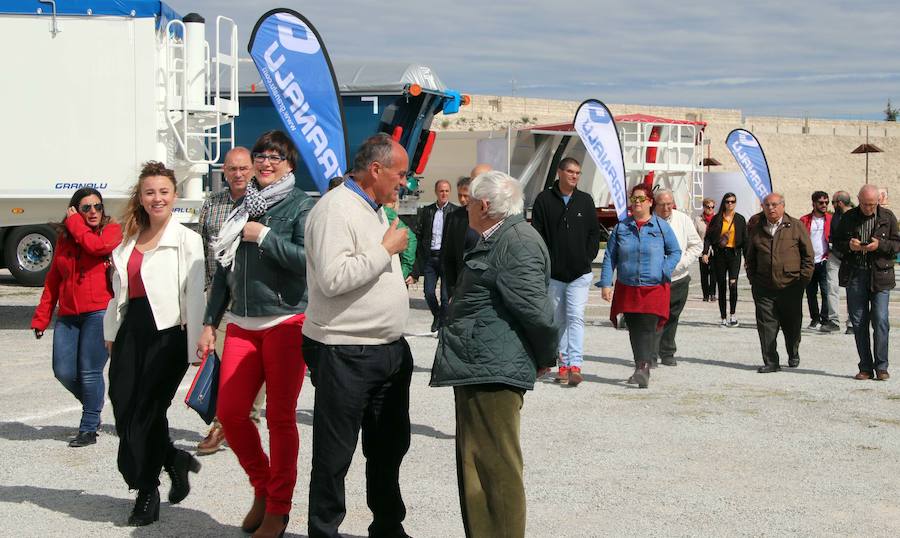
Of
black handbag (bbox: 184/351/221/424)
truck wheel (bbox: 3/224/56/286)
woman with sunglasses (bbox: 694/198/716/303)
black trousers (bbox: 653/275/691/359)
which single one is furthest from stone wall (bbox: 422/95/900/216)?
black handbag (bbox: 184/351/221/424)

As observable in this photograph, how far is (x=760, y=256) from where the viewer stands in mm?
11016

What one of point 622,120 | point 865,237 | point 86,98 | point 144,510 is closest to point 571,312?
point 865,237

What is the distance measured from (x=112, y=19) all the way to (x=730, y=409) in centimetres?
795

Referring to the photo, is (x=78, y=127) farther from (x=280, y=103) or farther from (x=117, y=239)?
(x=117, y=239)

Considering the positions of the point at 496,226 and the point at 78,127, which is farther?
the point at 78,127

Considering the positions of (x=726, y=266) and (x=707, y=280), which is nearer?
(x=726, y=266)

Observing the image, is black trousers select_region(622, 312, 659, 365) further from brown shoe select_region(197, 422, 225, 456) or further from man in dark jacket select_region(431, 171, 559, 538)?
man in dark jacket select_region(431, 171, 559, 538)

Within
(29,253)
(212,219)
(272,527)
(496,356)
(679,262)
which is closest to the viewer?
(496,356)

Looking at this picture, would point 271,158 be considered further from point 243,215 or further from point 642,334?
point 642,334

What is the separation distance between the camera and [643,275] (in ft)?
31.7

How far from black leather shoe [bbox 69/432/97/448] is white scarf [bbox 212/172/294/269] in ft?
8.27

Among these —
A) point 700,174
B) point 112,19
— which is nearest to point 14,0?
point 112,19

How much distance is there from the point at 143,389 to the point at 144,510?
0.58m

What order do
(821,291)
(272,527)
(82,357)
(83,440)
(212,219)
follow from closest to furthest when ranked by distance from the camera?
(272,527)
(212,219)
(83,440)
(82,357)
(821,291)
